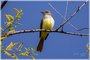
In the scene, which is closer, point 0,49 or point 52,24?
point 0,49

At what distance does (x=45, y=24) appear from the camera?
6508 millimetres

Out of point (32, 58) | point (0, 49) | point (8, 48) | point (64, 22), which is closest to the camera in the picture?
point (0, 49)

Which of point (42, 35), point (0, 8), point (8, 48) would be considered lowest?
point (42, 35)

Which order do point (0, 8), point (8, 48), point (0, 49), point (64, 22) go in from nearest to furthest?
point (0, 8) → point (0, 49) → point (8, 48) → point (64, 22)

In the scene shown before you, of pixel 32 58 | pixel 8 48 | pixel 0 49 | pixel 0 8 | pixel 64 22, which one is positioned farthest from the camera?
pixel 64 22

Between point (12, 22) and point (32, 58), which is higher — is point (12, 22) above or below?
above

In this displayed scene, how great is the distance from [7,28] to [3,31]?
58 mm

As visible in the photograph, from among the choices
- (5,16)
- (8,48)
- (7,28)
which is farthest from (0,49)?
(5,16)

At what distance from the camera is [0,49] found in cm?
197

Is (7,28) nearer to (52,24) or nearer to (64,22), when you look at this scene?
(64,22)

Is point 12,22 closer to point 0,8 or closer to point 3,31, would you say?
point 3,31

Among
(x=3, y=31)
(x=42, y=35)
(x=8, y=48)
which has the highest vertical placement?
(x=3, y=31)

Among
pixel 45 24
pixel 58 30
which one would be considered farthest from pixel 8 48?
pixel 45 24

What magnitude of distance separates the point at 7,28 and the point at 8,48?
20 centimetres
